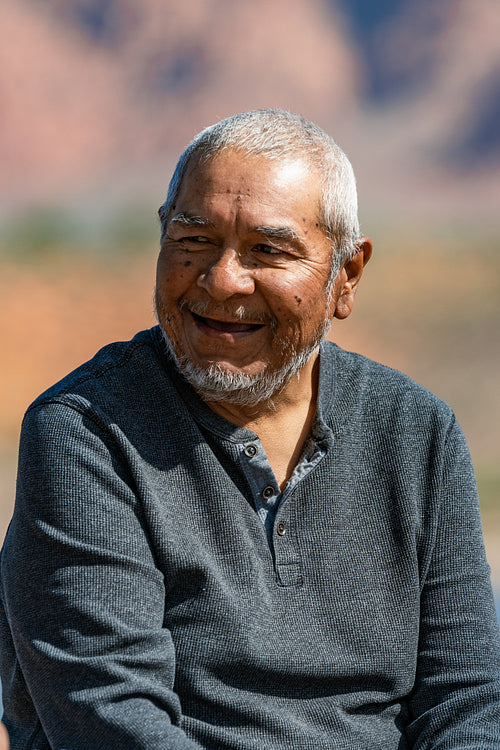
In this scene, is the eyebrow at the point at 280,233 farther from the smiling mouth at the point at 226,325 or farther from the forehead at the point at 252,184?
the smiling mouth at the point at 226,325

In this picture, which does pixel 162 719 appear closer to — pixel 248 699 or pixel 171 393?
pixel 248 699

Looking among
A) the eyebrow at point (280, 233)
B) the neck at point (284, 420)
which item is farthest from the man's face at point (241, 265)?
the neck at point (284, 420)

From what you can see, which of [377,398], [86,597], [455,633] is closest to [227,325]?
[377,398]

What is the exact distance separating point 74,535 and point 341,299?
0.91m

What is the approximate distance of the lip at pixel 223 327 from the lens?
6.42 ft

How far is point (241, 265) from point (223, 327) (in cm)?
14

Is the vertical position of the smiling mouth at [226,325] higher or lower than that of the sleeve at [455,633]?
higher

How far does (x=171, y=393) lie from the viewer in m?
1.99

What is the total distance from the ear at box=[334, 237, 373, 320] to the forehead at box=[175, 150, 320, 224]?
0.26m

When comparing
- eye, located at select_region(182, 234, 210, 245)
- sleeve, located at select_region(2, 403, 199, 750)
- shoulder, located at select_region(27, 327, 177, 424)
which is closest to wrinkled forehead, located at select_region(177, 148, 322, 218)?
eye, located at select_region(182, 234, 210, 245)

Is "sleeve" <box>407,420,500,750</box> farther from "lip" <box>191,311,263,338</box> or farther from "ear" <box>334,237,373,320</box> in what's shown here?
"lip" <box>191,311,263,338</box>

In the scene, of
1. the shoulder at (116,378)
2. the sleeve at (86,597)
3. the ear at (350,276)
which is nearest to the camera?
the sleeve at (86,597)

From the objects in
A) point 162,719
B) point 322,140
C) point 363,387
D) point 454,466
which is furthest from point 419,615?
point 322,140

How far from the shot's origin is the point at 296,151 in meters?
1.97
